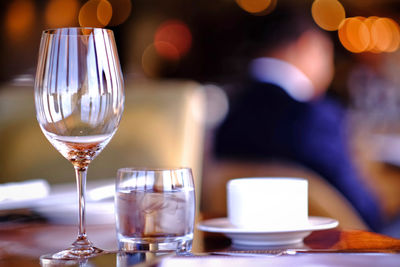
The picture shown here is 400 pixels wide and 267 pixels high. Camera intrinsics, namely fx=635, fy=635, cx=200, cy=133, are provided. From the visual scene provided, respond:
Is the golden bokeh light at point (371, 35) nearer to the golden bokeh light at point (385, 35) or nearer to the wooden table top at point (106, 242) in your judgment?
the golden bokeh light at point (385, 35)

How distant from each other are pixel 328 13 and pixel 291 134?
17.4 ft

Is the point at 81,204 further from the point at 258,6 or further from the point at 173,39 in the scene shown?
the point at 173,39

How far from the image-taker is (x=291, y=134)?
6.53ft

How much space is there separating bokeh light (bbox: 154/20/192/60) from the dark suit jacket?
5358 millimetres

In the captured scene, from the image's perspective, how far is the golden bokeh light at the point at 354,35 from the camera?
279 inches

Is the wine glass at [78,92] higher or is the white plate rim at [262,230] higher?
the wine glass at [78,92]

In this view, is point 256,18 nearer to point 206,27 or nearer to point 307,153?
point 206,27

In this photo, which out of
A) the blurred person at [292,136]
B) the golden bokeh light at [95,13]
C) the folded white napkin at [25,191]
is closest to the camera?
the folded white napkin at [25,191]

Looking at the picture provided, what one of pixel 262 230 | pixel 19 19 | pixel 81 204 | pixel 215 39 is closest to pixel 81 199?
pixel 81 204

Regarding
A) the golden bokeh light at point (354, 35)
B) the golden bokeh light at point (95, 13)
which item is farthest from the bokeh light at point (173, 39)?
the golden bokeh light at point (354, 35)

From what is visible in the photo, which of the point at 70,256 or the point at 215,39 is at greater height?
the point at 215,39

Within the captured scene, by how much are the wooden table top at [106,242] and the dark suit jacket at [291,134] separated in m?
1.21

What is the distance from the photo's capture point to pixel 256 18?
7.07 meters

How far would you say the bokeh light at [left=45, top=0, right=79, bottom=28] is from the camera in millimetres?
6039
